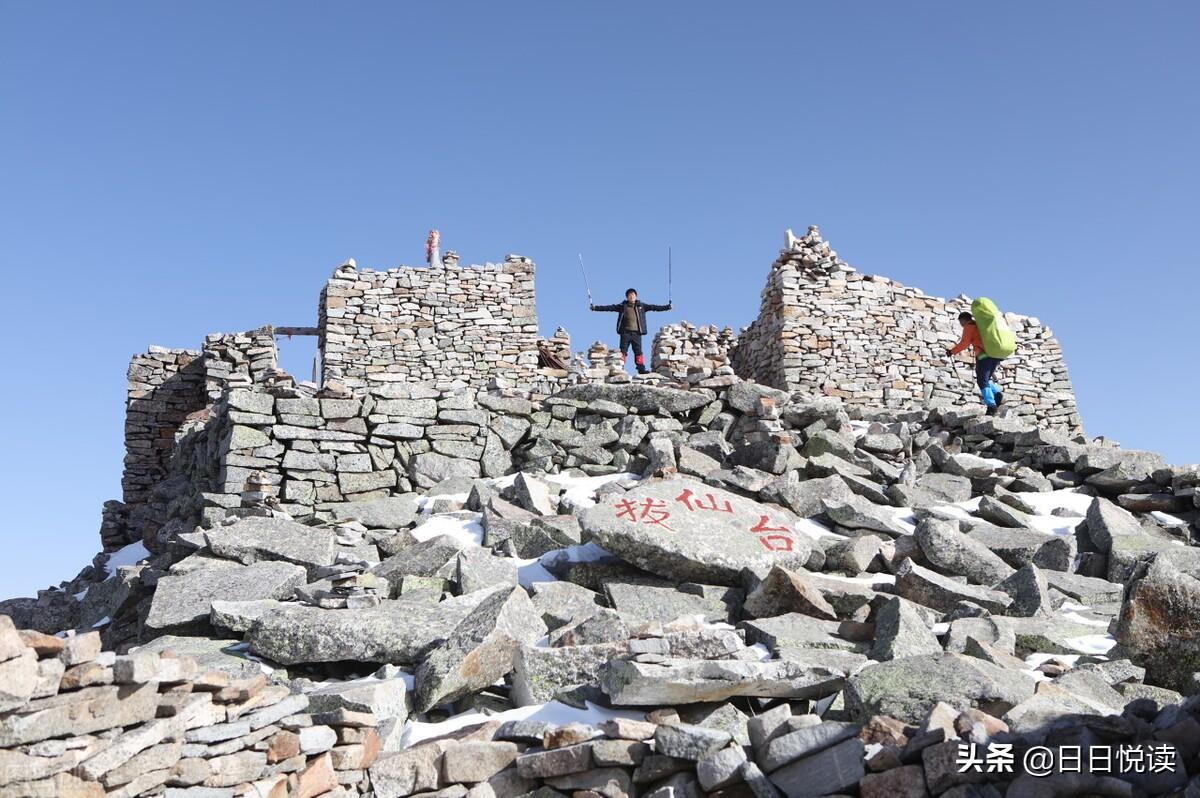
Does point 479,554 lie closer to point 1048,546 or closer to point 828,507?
point 828,507

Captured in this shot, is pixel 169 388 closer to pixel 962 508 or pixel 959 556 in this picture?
pixel 962 508

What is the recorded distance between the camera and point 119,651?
25.9 ft

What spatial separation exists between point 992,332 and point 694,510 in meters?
9.07

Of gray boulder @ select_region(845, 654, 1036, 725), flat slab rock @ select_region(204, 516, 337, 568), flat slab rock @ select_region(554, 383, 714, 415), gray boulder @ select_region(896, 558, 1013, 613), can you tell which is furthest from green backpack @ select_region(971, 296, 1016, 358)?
flat slab rock @ select_region(204, 516, 337, 568)

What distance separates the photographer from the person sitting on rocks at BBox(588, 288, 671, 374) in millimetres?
16812

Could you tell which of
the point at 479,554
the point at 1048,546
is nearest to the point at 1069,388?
the point at 1048,546

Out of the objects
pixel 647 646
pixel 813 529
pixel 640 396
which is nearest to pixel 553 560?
pixel 647 646

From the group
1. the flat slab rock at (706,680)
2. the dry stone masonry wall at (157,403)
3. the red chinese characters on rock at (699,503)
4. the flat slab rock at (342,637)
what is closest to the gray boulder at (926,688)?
the flat slab rock at (706,680)

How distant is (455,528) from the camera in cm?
→ 941

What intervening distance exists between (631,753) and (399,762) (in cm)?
134

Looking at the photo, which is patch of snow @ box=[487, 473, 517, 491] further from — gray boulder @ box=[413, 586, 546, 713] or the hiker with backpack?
the hiker with backpack

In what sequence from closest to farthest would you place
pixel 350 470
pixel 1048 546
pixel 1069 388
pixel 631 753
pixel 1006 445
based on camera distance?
1. pixel 631 753
2. pixel 1048 546
3. pixel 350 470
4. pixel 1006 445
5. pixel 1069 388

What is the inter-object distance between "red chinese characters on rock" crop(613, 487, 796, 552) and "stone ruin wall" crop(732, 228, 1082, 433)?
27.7ft

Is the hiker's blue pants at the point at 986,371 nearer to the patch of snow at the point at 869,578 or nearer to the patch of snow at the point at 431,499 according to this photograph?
the patch of snow at the point at 869,578
